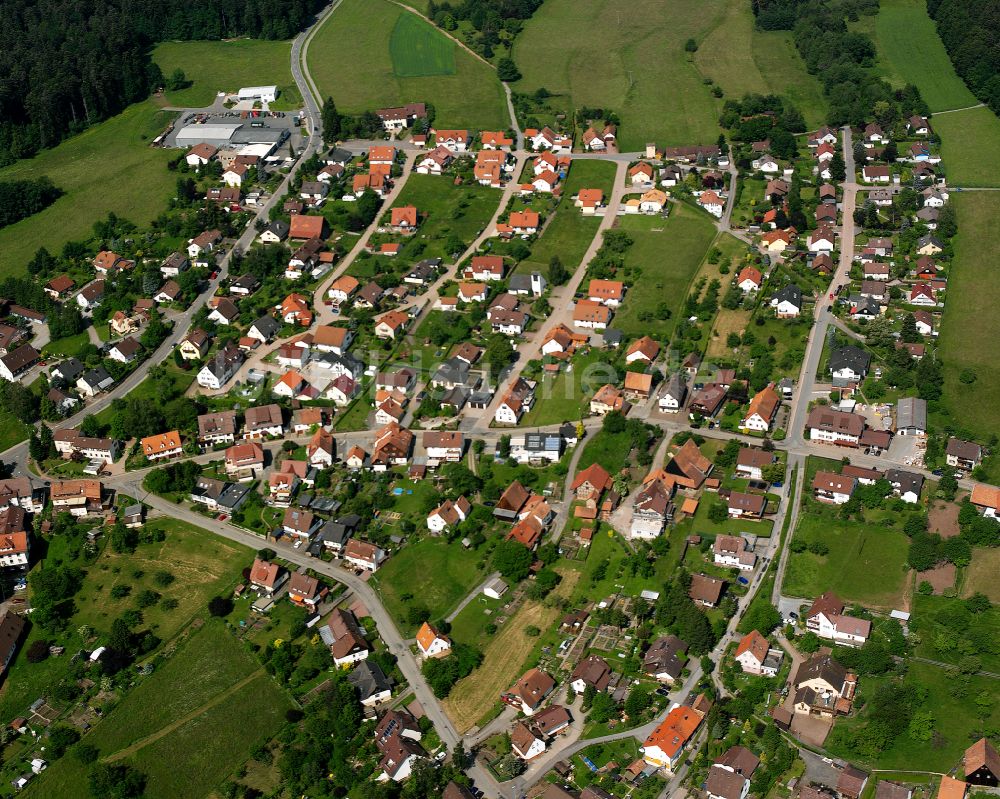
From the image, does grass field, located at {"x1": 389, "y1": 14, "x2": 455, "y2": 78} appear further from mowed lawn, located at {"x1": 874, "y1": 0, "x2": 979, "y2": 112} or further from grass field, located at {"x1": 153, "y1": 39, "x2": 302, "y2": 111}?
mowed lawn, located at {"x1": 874, "y1": 0, "x2": 979, "y2": 112}

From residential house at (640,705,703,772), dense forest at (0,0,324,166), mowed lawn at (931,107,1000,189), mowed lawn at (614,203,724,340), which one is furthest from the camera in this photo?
dense forest at (0,0,324,166)

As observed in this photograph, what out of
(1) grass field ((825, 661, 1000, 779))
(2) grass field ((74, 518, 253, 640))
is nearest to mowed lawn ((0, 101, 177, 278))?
(2) grass field ((74, 518, 253, 640))

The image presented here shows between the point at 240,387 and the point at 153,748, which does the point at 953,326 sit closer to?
the point at 240,387

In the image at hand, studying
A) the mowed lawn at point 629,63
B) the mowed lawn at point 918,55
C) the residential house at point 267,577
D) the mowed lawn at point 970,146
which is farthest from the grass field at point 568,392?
the mowed lawn at point 918,55

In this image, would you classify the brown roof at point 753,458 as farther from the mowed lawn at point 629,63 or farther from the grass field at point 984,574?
the mowed lawn at point 629,63

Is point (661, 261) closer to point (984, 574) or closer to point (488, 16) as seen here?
point (984, 574)

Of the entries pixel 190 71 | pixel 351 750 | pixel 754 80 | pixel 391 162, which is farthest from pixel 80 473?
pixel 754 80
